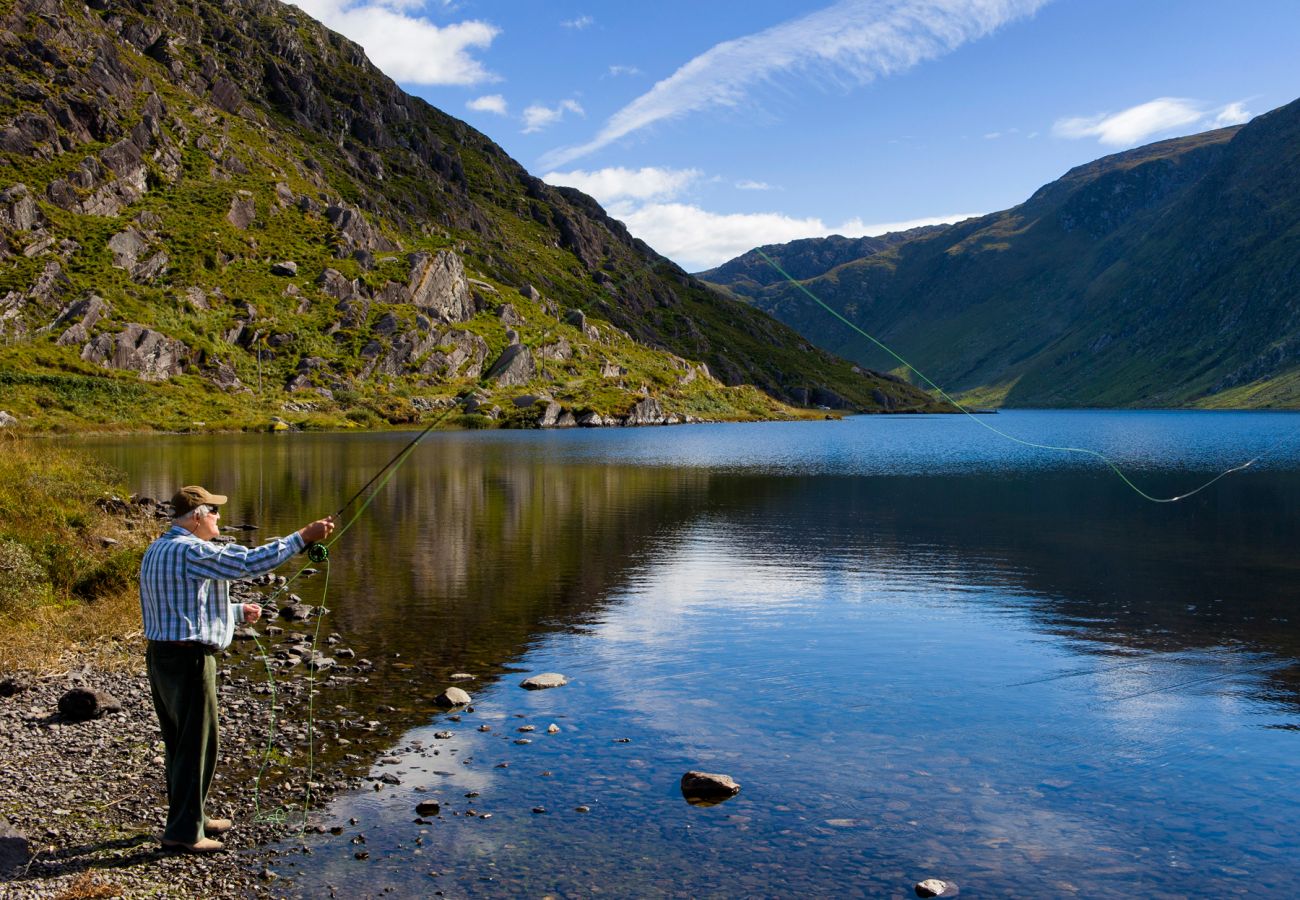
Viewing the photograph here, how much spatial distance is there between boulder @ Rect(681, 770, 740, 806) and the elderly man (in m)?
5.93

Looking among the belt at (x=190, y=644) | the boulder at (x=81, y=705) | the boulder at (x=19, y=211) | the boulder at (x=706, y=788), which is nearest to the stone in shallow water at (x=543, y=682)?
the boulder at (x=706, y=788)

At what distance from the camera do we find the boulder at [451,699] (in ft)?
56.6

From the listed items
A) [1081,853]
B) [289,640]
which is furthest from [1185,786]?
[289,640]

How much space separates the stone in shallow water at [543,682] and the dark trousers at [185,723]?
813cm

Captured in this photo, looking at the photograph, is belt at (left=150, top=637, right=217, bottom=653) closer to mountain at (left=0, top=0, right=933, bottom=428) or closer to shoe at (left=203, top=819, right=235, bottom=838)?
shoe at (left=203, top=819, right=235, bottom=838)

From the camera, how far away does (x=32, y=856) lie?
10523 millimetres

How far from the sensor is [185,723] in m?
10.6

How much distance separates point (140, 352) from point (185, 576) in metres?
148

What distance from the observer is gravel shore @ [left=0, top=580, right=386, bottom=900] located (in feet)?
33.9

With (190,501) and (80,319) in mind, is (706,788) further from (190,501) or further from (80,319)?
(80,319)

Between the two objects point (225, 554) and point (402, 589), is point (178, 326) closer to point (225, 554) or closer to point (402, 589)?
point (402, 589)

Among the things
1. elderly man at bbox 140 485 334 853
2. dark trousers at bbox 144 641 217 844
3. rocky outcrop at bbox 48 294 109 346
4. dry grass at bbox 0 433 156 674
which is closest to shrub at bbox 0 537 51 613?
dry grass at bbox 0 433 156 674

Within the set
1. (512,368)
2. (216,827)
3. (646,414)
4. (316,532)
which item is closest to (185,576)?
(316,532)

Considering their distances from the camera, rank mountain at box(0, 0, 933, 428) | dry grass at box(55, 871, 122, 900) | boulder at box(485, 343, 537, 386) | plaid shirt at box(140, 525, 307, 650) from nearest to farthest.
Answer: dry grass at box(55, 871, 122, 900) → plaid shirt at box(140, 525, 307, 650) → mountain at box(0, 0, 933, 428) → boulder at box(485, 343, 537, 386)
